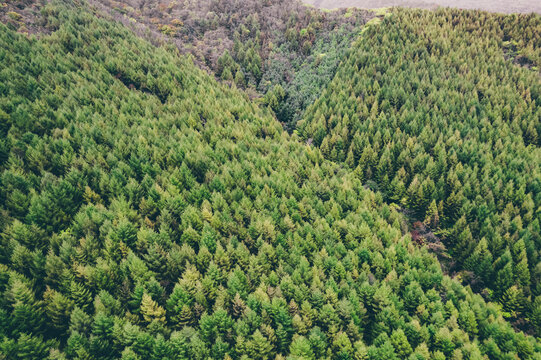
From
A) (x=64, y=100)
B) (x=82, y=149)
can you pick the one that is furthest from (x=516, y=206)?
(x=64, y=100)

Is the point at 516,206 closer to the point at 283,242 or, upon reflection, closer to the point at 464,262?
the point at 464,262

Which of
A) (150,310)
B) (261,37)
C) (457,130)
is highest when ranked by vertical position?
(261,37)

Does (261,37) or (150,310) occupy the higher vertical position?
(261,37)

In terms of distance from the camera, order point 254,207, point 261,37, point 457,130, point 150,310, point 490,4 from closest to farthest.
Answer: point 150,310
point 254,207
point 457,130
point 261,37
point 490,4

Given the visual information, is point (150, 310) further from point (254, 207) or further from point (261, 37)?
point (261, 37)

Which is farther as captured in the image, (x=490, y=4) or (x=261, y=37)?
(x=490, y=4)

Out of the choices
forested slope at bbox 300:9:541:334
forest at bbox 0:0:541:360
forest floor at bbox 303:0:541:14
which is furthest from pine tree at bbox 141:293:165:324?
forest floor at bbox 303:0:541:14

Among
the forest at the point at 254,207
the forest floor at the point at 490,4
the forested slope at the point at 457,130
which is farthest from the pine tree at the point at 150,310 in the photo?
the forest floor at the point at 490,4

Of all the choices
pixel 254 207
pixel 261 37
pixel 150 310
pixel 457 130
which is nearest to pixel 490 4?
pixel 261 37
